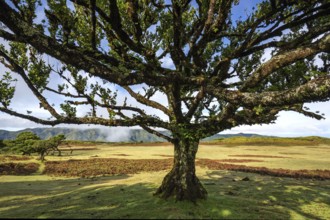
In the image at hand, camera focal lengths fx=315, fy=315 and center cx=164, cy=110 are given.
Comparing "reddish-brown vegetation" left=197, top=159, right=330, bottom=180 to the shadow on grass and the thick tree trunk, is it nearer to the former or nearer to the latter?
the shadow on grass

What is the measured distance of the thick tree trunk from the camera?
15.9 m

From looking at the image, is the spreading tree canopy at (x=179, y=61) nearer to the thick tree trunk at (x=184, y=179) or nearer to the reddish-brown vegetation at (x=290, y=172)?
the thick tree trunk at (x=184, y=179)

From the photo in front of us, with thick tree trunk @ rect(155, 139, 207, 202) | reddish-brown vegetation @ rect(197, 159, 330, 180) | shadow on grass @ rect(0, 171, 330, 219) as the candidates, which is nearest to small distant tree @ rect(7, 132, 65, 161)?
shadow on grass @ rect(0, 171, 330, 219)

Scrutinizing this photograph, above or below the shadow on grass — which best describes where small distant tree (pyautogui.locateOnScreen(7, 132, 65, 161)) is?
above

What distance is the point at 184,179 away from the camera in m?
16.2

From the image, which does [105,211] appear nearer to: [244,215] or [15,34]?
[244,215]

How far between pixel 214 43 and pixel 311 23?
6.59m

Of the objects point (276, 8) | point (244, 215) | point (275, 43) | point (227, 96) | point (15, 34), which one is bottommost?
point (244, 215)

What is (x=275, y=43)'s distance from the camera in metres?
14.9

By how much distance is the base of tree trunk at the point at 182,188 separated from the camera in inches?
623

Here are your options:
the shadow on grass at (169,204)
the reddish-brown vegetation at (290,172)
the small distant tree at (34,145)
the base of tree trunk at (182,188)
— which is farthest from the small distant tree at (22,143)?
the base of tree trunk at (182,188)

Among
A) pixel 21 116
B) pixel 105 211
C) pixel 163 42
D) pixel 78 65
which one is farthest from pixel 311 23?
pixel 21 116

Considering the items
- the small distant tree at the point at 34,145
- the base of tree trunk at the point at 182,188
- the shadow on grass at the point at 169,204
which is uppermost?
the small distant tree at the point at 34,145

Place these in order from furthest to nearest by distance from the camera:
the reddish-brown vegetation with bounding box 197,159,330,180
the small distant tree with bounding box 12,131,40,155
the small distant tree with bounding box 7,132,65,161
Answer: the small distant tree with bounding box 12,131,40,155 → the small distant tree with bounding box 7,132,65,161 → the reddish-brown vegetation with bounding box 197,159,330,180
